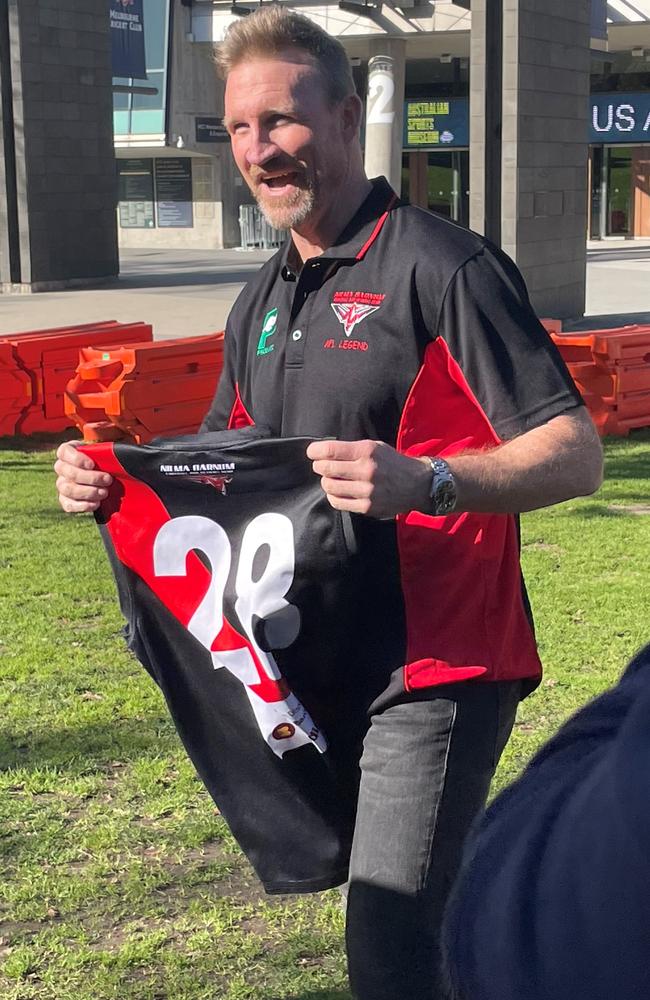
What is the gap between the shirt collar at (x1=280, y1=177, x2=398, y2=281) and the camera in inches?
111

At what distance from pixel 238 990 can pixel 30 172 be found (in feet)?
75.5

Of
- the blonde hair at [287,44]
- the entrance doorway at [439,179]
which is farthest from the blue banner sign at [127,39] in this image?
the blonde hair at [287,44]

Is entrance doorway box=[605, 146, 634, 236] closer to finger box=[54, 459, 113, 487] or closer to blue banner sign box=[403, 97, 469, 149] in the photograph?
blue banner sign box=[403, 97, 469, 149]

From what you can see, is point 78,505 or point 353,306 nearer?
point 353,306

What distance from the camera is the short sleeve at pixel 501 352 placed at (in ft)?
8.39

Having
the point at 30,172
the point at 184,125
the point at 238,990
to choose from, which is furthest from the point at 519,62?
the point at 184,125

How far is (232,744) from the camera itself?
300cm

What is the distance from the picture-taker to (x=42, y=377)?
40.1 feet

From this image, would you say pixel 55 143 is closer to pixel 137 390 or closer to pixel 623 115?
pixel 137 390

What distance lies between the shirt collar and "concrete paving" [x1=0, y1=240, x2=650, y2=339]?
48.2 ft

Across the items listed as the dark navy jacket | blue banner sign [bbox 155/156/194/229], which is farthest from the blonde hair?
blue banner sign [bbox 155/156/194/229]

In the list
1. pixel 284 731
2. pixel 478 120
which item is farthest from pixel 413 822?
pixel 478 120

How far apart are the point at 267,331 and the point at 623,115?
4089 centimetres

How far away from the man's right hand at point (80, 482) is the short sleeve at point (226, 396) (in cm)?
31
